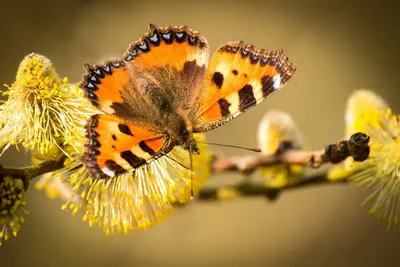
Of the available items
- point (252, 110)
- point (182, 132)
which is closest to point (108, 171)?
point (182, 132)

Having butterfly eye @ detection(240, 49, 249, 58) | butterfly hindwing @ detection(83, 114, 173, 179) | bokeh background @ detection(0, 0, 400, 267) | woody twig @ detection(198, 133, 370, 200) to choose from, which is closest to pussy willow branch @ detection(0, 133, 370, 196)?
woody twig @ detection(198, 133, 370, 200)

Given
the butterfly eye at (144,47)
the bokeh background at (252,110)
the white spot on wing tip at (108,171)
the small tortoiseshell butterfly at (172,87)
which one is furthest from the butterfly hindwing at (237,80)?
the bokeh background at (252,110)

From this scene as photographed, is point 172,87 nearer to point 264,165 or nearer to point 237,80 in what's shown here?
point 237,80

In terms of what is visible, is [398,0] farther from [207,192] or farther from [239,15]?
[207,192]

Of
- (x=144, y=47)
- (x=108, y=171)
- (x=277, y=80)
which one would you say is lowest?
(x=108, y=171)

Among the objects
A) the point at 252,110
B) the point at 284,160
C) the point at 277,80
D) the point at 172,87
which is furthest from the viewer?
the point at 252,110

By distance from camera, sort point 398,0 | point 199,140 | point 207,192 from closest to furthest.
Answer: point 199,140 → point 207,192 → point 398,0

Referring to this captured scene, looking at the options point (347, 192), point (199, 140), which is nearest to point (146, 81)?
point (199, 140)

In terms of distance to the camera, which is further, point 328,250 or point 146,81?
point 328,250
